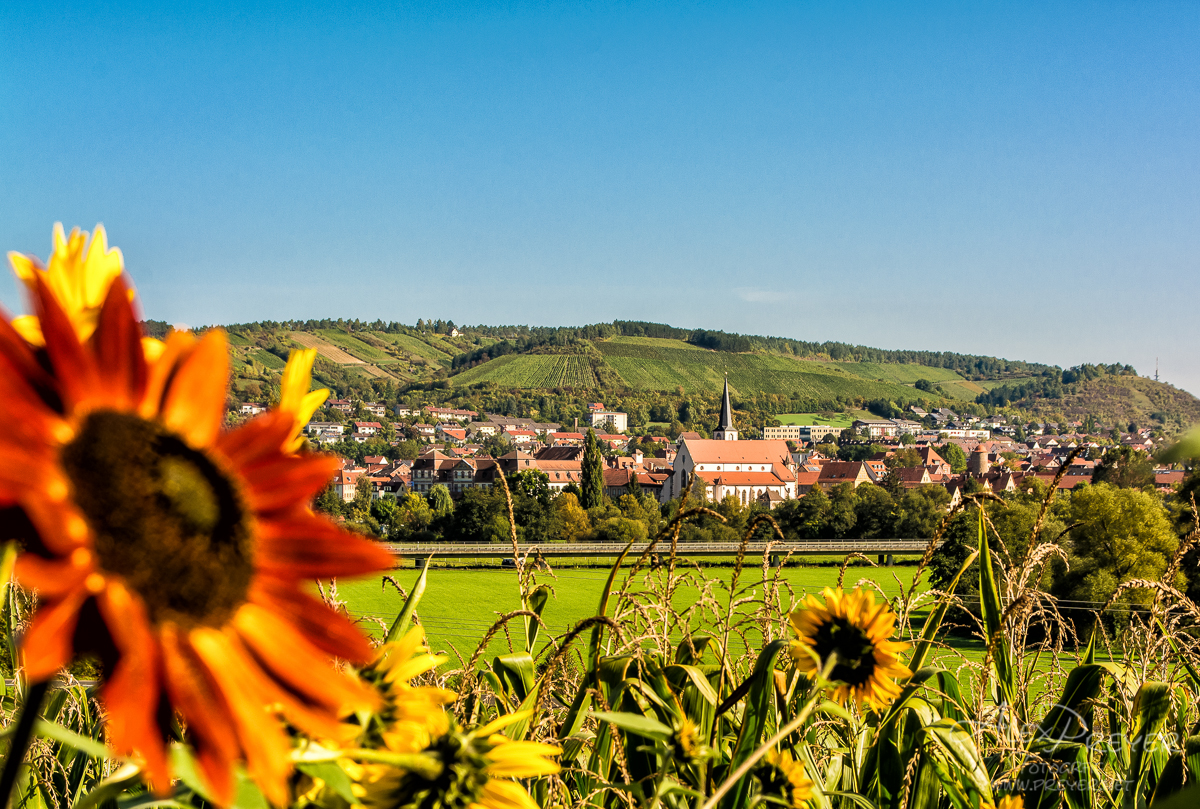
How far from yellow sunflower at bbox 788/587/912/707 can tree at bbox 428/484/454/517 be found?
54783 millimetres

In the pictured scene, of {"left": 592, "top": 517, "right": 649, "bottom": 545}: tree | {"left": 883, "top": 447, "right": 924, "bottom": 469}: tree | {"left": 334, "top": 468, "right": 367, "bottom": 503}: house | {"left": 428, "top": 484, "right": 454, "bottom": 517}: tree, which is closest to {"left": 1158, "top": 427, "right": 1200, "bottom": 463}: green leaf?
{"left": 592, "top": 517, "right": 649, "bottom": 545}: tree

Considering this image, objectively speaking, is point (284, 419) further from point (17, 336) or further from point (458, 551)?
point (458, 551)

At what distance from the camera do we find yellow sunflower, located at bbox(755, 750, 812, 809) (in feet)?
2.95

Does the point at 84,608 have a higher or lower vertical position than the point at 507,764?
higher

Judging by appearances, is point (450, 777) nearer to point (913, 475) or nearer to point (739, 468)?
point (739, 468)

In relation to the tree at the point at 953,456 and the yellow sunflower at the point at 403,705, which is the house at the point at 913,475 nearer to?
the tree at the point at 953,456

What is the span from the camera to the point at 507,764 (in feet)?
2.01

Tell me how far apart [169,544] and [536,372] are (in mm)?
149852

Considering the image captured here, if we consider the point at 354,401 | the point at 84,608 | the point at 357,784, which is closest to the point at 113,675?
the point at 84,608

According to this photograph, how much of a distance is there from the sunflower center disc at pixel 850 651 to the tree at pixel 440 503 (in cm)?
5481

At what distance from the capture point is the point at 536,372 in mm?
149750

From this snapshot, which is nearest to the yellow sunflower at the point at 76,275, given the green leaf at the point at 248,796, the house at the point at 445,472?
the green leaf at the point at 248,796

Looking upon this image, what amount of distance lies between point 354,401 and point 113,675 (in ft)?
435

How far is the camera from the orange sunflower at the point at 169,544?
331mm
